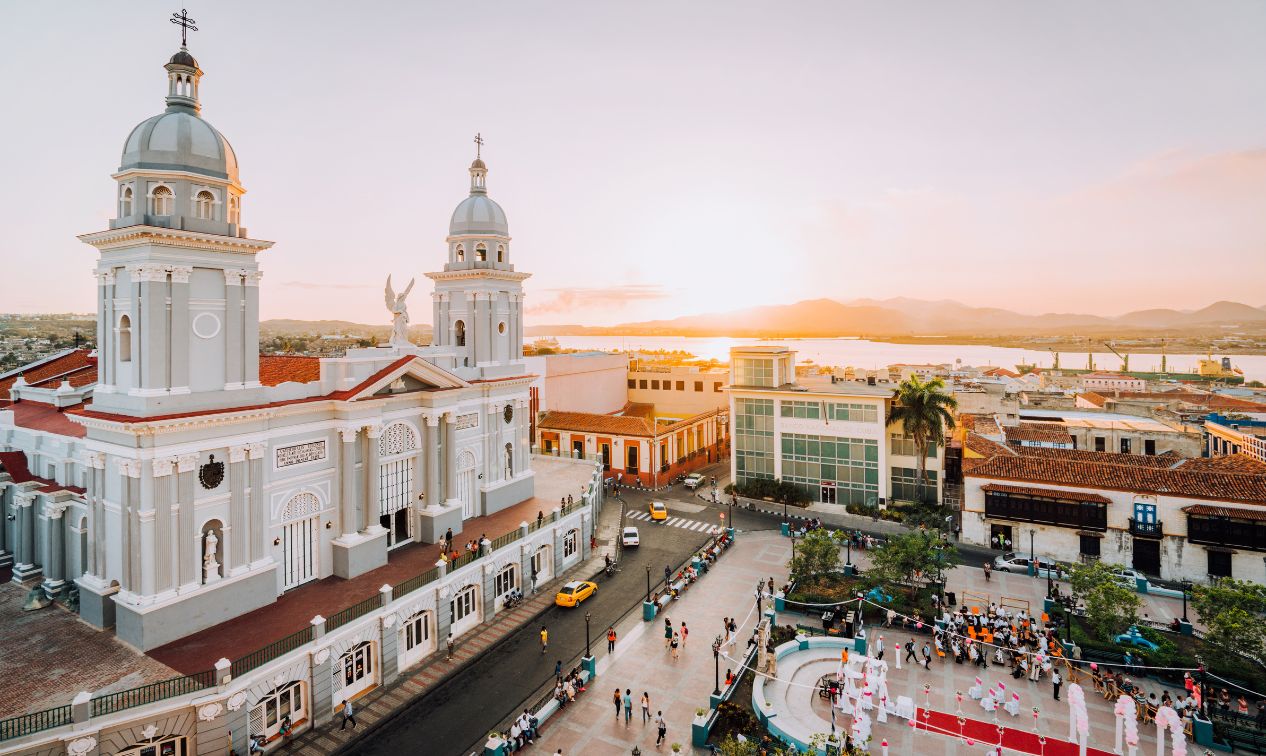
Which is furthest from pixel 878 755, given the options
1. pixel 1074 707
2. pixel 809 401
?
pixel 809 401

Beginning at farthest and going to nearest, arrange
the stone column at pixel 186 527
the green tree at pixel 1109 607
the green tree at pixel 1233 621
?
the green tree at pixel 1109 607, the green tree at pixel 1233 621, the stone column at pixel 186 527

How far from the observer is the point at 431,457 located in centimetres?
2662

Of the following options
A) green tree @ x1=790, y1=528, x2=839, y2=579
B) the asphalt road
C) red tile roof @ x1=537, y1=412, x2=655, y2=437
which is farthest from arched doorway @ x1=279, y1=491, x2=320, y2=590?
red tile roof @ x1=537, y1=412, x2=655, y2=437

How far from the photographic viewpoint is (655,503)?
40594 mm

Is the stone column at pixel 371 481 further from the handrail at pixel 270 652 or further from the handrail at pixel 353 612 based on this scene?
the handrail at pixel 270 652

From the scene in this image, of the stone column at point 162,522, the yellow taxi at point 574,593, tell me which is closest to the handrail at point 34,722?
the stone column at point 162,522

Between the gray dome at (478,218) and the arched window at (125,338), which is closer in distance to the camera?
the arched window at (125,338)

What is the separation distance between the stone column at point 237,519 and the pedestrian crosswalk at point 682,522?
78.0 feet

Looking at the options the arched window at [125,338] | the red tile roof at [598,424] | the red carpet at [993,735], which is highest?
the arched window at [125,338]

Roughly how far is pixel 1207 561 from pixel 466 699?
32876mm

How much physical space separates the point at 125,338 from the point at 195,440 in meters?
4.03

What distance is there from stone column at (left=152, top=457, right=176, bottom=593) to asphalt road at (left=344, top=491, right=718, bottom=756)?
23.7 ft

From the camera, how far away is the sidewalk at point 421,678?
56.6 ft

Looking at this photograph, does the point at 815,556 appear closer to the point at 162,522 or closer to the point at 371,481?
the point at 371,481
